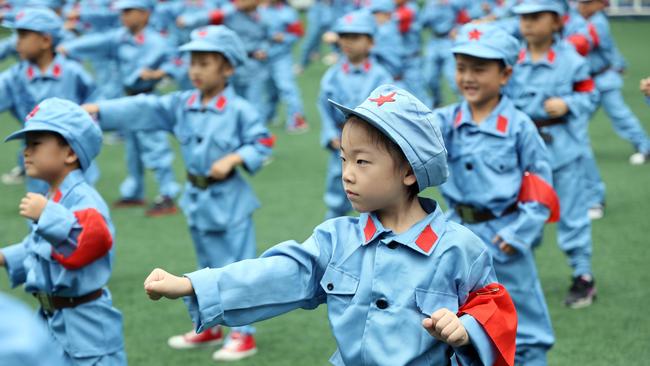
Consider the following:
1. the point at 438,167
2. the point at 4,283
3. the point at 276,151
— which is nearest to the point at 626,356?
the point at 438,167

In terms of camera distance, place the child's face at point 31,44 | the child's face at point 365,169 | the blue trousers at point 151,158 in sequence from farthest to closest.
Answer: the blue trousers at point 151,158 < the child's face at point 31,44 < the child's face at point 365,169

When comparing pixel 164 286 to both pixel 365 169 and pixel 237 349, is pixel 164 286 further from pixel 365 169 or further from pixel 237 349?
pixel 237 349

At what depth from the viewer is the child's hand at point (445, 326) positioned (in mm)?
2576

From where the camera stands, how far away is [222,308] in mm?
2682

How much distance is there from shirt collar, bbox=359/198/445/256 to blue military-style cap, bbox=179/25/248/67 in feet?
8.91

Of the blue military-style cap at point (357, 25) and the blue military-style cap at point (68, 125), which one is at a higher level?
the blue military-style cap at point (68, 125)

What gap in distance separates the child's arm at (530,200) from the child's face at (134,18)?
18.4 feet

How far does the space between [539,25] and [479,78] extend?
1.58 metres

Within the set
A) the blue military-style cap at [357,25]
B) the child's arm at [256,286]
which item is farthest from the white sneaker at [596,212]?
the child's arm at [256,286]

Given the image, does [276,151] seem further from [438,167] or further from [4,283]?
[438,167]

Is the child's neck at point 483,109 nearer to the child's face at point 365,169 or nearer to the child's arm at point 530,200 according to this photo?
the child's arm at point 530,200

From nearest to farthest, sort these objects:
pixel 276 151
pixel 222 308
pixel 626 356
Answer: pixel 222 308, pixel 626 356, pixel 276 151

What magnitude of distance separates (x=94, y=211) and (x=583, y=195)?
3254 mm

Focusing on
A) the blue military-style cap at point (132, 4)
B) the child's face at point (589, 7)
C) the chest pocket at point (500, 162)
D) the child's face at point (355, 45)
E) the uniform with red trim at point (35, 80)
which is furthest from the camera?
the blue military-style cap at point (132, 4)
